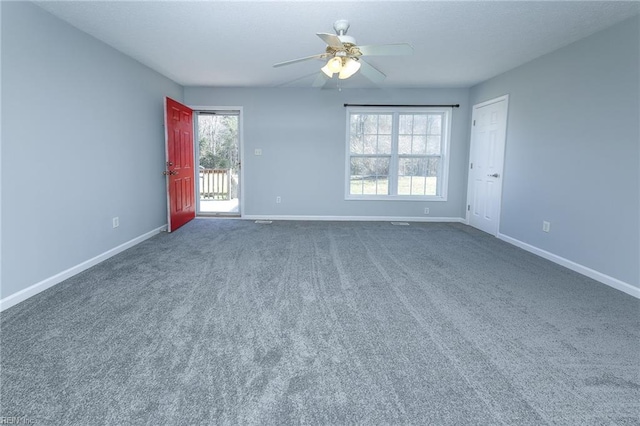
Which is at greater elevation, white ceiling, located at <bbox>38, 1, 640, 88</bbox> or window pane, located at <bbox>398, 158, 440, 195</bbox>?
white ceiling, located at <bbox>38, 1, 640, 88</bbox>

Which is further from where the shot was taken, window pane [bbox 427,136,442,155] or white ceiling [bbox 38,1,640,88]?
window pane [bbox 427,136,442,155]

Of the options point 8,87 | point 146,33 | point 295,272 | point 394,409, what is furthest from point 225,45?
point 394,409

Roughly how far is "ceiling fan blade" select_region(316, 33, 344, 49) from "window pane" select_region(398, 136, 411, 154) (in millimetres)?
3464

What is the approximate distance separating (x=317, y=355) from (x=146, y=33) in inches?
134

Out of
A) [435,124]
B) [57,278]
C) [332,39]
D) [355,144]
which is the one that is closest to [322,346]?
[332,39]

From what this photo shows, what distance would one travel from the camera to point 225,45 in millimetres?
3496

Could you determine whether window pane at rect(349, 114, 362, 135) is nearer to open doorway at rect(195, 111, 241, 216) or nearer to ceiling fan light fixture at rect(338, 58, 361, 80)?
ceiling fan light fixture at rect(338, 58, 361, 80)

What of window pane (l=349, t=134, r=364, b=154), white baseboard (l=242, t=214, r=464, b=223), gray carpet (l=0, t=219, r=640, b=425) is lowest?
gray carpet (l=0, t=219, r=640, b=425)

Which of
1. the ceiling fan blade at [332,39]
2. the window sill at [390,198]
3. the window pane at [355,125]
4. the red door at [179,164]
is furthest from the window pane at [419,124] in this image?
the red door at [179,164]

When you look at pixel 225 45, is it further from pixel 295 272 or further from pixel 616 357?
pixel 616 357

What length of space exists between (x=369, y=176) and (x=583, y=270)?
3418mm

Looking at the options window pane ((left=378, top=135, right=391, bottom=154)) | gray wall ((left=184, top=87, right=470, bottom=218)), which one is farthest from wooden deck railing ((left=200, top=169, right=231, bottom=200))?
window pane ((left=378, top=135, right=391, bottom=154))

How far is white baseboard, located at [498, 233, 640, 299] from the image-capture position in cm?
270

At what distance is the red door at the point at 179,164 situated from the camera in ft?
15.2
